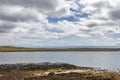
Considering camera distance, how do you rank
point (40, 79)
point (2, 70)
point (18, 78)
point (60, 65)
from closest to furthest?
point (40, 79), point (18, 78), point (2, 70), point (60, 65)

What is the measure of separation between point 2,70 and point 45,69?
593 cm

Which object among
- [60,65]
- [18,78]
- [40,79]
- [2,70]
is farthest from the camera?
[60,65]

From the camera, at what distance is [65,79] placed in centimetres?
2684

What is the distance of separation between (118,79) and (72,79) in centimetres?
462

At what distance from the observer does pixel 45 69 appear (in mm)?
37750

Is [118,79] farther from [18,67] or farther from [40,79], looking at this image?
[18,67]

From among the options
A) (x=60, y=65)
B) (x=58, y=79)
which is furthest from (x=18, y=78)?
(x=60, y=65)

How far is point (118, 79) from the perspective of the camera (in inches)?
1059

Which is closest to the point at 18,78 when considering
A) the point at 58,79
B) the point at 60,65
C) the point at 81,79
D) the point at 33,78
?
the point at 33,78

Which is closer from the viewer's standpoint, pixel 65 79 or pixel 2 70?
pixel 65 79

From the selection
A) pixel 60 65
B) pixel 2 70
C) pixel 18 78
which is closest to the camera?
pixel 18 78

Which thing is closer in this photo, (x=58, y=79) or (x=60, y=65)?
(x=58, y=79)

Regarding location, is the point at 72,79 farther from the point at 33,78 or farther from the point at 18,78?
the point at 18,78

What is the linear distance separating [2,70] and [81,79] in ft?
46.4
